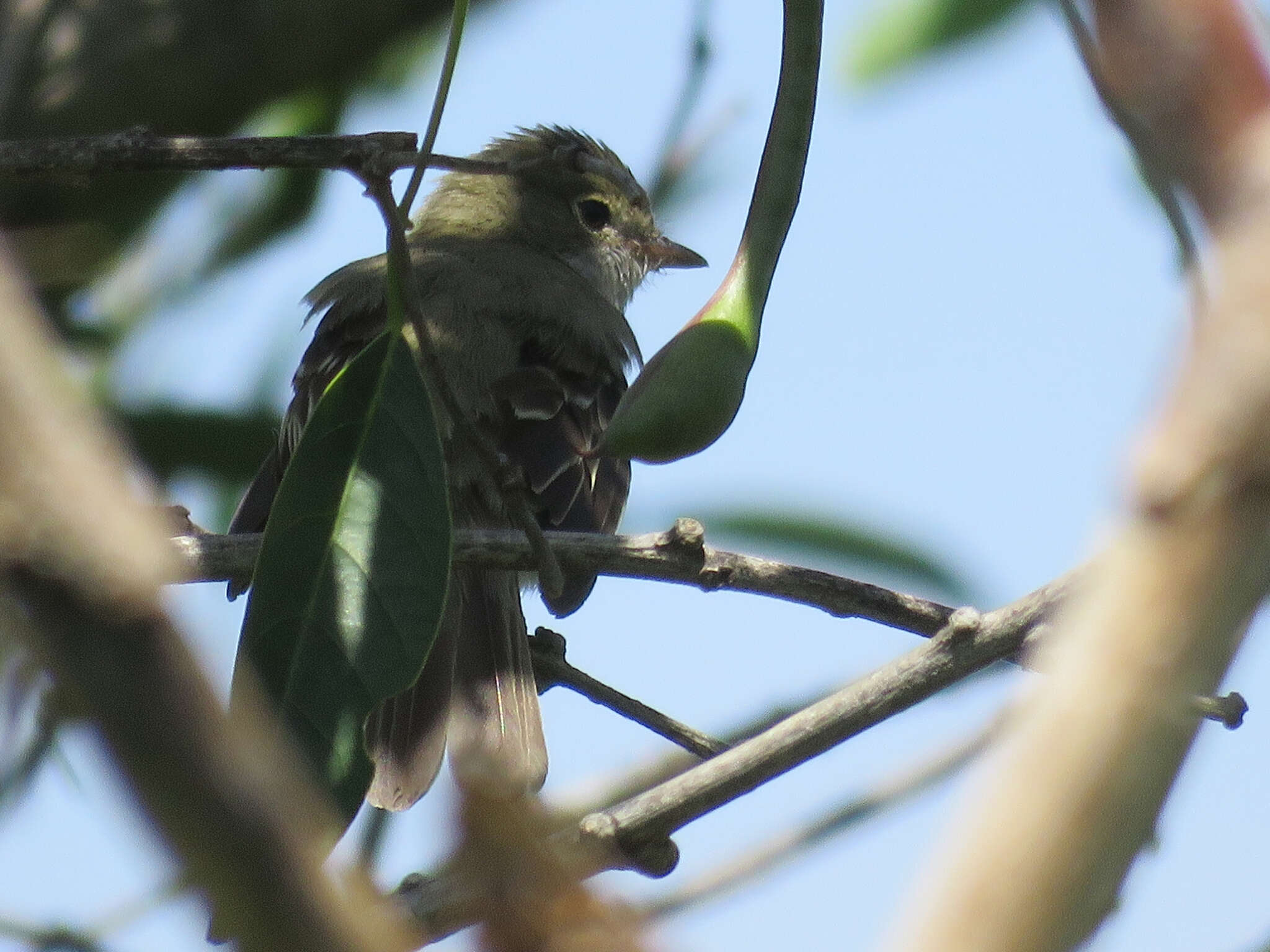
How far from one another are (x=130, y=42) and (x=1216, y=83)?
4.24 m

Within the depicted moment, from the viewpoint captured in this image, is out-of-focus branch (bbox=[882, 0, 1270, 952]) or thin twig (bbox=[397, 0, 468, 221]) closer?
out-of-focus branch (bbox=[882, 0, 1270, 952])

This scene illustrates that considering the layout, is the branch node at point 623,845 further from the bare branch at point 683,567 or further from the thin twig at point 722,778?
the bare branch at point 683,567

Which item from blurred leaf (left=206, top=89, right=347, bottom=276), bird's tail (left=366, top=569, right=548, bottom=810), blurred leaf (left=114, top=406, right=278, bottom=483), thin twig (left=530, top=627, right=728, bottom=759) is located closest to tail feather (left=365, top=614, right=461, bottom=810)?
bird's tail (left=366, top=569, right=548, bottom=810)

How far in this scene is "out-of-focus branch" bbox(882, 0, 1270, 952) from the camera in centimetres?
60

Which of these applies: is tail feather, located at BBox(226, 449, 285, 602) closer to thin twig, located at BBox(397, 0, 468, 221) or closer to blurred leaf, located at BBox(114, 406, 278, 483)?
blurred leaf, located at BBox(114, 406, 278, 483)

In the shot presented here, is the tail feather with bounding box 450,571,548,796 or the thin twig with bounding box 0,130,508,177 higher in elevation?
the tail feather with bounding box 450,571,548,796

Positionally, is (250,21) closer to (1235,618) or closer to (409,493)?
(409,493)

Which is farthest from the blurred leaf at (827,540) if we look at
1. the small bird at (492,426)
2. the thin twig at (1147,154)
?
the thin twig at (1147,154)

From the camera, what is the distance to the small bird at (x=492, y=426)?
3.70 m

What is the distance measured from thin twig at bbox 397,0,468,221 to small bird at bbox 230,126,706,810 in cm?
22

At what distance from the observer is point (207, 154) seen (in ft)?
6.70

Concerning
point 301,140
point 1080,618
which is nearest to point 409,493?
point 301,140

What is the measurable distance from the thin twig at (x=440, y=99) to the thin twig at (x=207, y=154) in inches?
1.0

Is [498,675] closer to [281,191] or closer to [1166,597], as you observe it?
[281,191]
